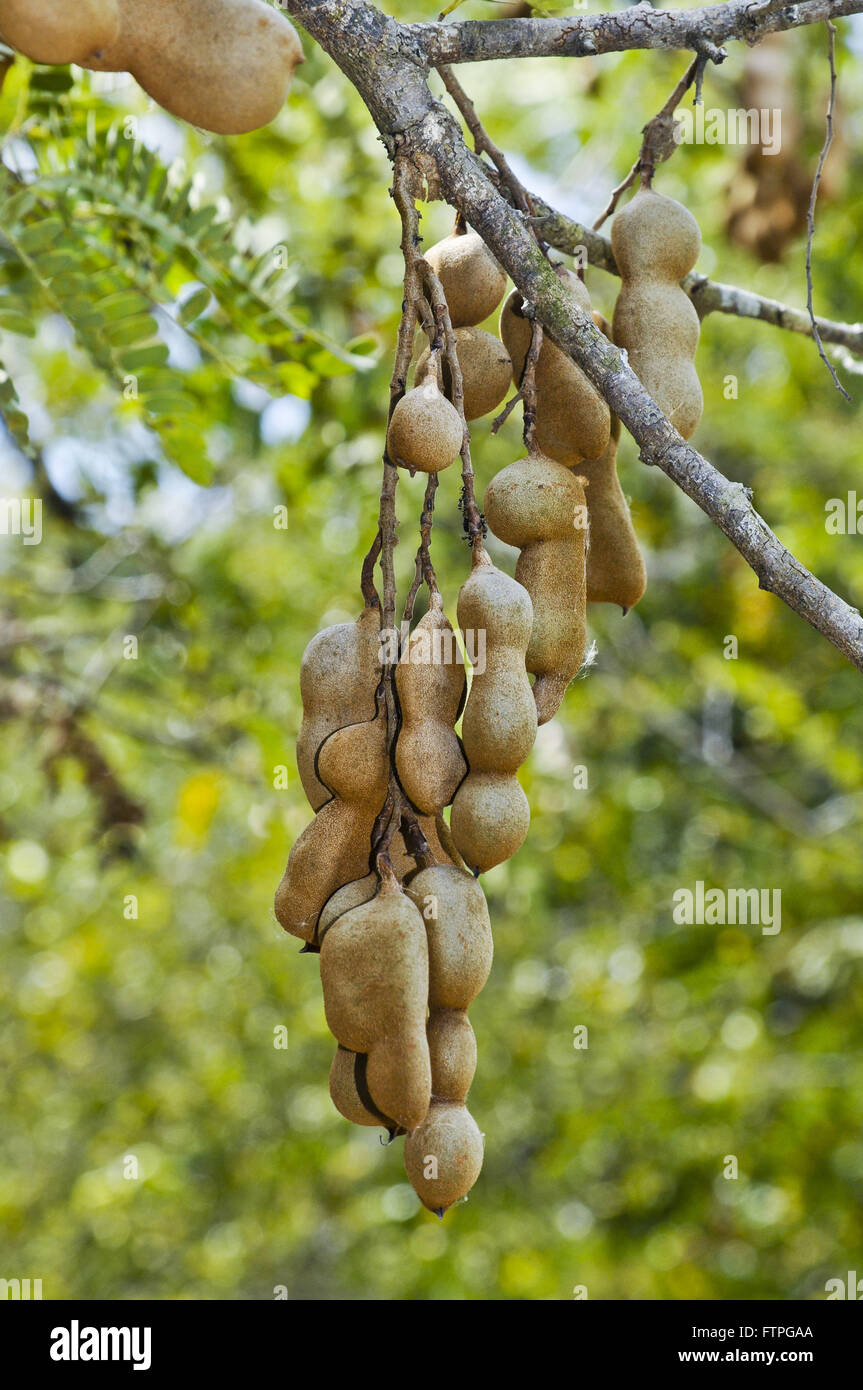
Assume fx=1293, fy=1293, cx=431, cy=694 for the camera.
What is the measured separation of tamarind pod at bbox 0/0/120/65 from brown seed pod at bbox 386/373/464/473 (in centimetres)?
28

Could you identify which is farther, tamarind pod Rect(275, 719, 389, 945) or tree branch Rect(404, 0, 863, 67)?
tree branch Rect(404, 0, 863, 67)

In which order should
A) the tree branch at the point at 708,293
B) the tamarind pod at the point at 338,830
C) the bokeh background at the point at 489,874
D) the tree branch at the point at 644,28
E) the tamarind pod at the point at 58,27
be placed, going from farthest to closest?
the bokeh background at the point at 489,874, the tree branch at the point at 708,293, the tree branch at the point at 644,28, the tamarind pod at the point at 338,830, the tamarind pod at the point at 58,27

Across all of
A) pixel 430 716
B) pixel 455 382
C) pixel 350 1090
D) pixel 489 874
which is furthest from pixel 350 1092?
pixel 489 874

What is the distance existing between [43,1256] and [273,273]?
192 inches

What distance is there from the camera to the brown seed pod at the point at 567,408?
91 centimetres

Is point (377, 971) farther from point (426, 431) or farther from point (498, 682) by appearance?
point (426, 431)

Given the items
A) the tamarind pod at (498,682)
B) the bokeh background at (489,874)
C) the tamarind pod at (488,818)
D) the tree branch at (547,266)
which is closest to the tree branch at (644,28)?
the tree branch at (547,266)

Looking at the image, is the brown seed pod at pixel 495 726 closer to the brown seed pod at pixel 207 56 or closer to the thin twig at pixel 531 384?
the thin twig at pixel 531 384

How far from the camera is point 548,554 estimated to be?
2.97 ft

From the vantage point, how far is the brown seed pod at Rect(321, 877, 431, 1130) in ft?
2.48

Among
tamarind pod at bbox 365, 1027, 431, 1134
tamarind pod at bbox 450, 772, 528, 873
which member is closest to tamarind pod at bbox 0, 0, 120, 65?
tamarind pod at bbox 450, 772, 528, 873

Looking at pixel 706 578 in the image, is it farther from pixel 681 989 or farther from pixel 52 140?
pixel 52 140

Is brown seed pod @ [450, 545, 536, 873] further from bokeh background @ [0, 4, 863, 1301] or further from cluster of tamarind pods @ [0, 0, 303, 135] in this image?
bokeh background @ [0, 4, 863, 1301]

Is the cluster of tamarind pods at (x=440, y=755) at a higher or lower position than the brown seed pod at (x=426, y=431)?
lower
